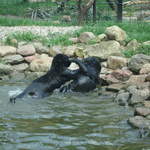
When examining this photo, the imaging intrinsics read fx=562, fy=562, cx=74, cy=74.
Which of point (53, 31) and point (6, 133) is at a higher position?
point (53, 31)

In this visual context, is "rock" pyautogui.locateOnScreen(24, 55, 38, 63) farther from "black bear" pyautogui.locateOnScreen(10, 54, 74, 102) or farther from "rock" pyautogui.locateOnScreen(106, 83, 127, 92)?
"rock" pyautogui.locateOnScreen(106, 83, 127, 92)

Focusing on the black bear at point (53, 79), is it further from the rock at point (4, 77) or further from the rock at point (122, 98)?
the rock at point (4, 77)

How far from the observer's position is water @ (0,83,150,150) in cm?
779

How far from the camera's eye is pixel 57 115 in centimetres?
974

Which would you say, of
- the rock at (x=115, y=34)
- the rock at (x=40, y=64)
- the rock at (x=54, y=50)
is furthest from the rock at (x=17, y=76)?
the rock at (x=115, y=34)

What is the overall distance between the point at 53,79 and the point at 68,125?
3187 millimetres

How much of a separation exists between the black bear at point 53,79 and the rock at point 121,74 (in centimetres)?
130

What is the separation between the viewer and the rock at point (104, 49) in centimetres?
1495

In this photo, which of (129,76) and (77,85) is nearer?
(77,85)

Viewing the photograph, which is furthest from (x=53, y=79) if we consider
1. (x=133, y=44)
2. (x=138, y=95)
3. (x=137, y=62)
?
(x=133, y=44)

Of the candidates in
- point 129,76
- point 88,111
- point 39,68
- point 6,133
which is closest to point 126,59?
point 129,76

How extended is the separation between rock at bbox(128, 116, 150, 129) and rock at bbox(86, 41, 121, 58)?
6.05 m

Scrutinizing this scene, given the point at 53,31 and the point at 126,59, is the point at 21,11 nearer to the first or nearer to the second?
the point at 53,31

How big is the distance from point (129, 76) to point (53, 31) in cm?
511
